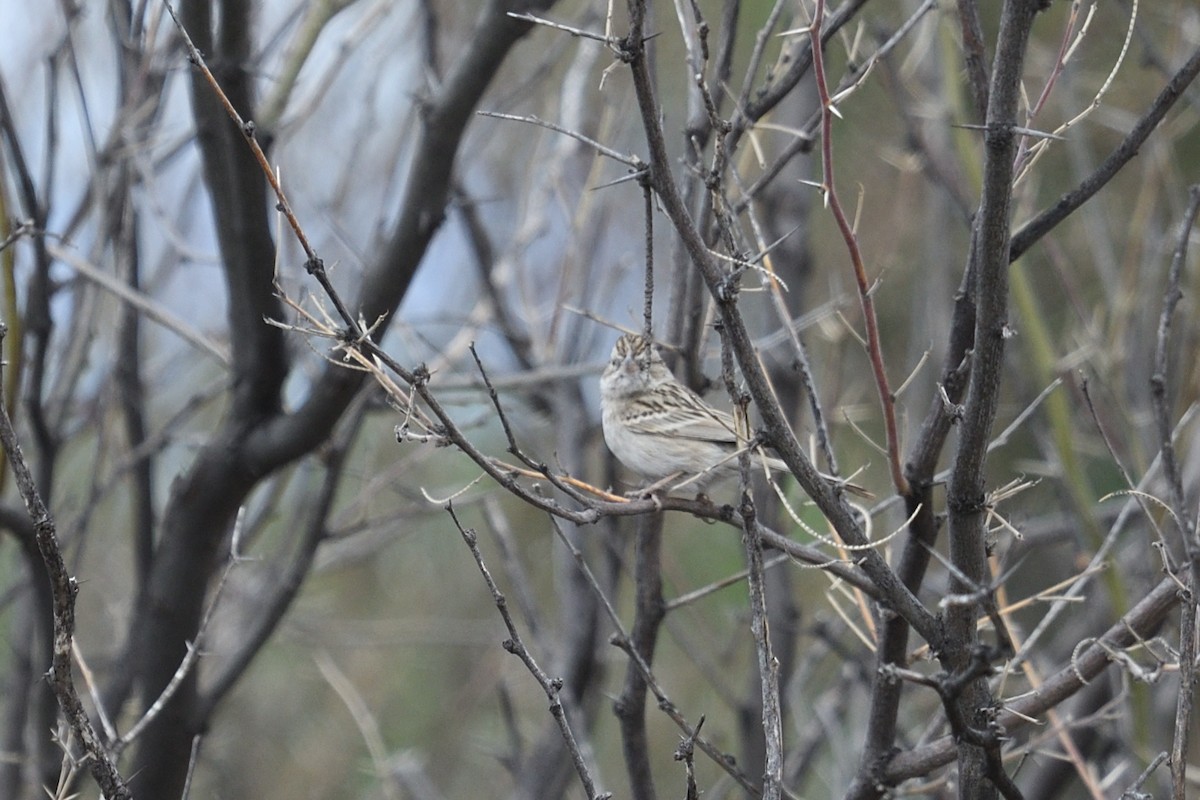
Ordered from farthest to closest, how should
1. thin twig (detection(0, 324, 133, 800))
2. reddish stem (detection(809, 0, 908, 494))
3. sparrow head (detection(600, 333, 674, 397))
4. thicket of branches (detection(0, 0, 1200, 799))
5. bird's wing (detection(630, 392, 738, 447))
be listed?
sparrow head (detection(600, 333, 674, 397)) < bird's wing (detection(630, 392, 738, 447)) < thicket of branches (detection(0, 0, 1200, 799)) < reddish stem (detection(809, 0, 908, 494)) < thin twig (detection(0, 324, 133, 800))

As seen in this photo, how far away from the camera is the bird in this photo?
3.79m

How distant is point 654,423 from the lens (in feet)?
13.0

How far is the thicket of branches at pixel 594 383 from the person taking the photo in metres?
1.94

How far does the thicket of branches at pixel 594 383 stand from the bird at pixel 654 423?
5.9 inches

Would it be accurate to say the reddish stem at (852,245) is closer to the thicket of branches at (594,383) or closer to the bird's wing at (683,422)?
the thicket of branches at (594,383)

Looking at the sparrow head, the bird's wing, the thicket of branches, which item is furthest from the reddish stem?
the sparrow head

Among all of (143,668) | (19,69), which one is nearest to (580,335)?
(143,668)

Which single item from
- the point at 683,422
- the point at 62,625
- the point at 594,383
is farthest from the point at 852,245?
the point at 594,383

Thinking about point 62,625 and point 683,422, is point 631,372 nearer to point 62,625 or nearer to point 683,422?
point 683,422

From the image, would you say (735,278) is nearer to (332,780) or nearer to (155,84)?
(155,84)

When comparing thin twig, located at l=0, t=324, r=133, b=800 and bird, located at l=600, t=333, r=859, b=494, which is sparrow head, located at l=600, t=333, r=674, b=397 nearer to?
bird, located at l=600, t=333, r=859, b=494

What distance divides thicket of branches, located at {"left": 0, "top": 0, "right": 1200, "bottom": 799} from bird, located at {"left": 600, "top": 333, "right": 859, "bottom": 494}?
150mm

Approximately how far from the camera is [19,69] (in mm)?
5398

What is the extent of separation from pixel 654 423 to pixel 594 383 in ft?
4.84
